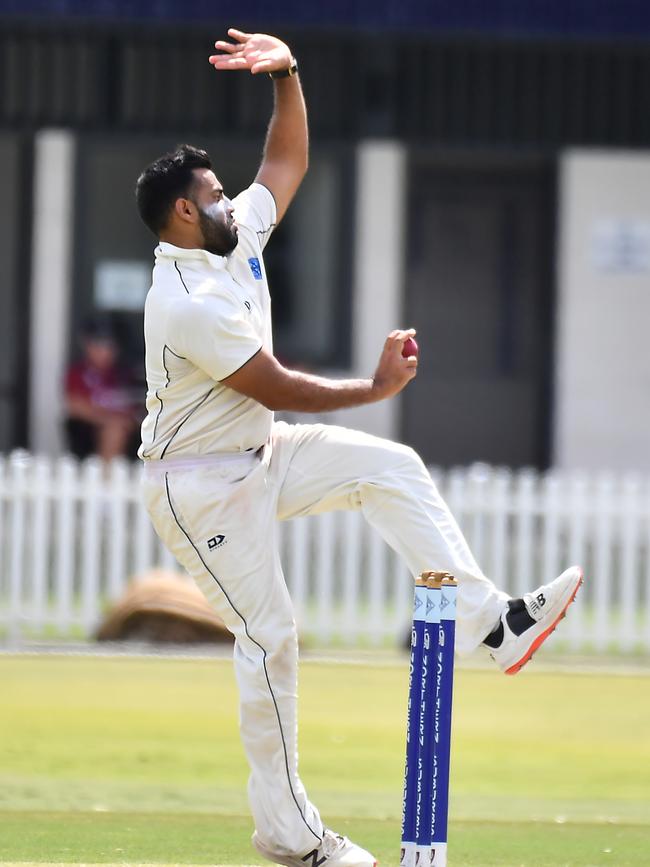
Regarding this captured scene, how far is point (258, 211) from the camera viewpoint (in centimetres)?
586

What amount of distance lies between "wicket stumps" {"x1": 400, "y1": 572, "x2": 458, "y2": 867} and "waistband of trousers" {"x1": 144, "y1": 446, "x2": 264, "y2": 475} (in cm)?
84

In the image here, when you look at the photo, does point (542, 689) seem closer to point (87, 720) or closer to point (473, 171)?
point (87, 720)

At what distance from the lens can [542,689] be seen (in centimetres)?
980

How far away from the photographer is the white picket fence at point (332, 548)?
442 inches

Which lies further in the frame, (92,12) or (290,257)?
(290,257)

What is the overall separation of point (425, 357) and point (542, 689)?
549 centimetres

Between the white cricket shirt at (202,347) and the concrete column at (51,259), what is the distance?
334 inches

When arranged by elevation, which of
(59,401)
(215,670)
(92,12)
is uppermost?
(92,12)

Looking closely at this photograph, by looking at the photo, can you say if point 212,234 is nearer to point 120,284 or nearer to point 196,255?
point 196,255

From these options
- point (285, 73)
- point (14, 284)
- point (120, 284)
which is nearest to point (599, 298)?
point (120, 284)

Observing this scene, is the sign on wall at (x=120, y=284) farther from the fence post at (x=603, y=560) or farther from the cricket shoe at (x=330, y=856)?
the cricket shoe at (x=330, y=856)

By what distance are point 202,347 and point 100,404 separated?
820 centimetres

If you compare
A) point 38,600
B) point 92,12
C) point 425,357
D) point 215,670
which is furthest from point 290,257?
point 215,670

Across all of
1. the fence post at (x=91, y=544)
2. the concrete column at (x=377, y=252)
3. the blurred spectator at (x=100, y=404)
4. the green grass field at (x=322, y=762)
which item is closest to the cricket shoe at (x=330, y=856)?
the green grass field at (x=322, y=762)
